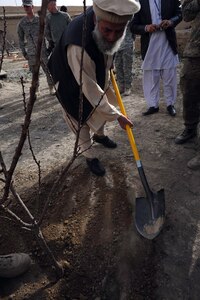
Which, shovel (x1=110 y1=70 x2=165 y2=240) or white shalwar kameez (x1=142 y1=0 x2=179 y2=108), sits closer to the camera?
shovel (x1=110 y1=70 x2=165 y2=240)

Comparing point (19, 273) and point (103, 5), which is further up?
point (103, 5)

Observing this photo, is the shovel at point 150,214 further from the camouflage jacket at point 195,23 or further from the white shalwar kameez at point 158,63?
the white shalwar kameez at point 158,63

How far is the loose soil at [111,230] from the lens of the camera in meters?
2.01

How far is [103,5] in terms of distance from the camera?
203 cm

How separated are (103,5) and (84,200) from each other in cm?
167

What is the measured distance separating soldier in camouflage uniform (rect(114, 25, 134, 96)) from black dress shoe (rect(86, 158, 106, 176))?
2.68 metres

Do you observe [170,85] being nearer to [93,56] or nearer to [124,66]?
[124,66]

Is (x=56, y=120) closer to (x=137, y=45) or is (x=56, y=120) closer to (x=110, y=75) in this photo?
(x=110, y=75)

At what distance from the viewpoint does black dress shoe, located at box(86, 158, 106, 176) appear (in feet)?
9.90

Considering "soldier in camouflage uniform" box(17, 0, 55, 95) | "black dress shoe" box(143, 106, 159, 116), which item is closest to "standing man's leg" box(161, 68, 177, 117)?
"black dress shoe" box(143, 106, 159, 116)

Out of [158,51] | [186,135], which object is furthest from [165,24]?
[186,135]

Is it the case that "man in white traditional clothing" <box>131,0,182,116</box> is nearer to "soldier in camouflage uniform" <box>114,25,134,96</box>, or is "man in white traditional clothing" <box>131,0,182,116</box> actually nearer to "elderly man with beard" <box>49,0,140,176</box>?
"soldier in camouflage uniform" <box>114,25,134,96</box>

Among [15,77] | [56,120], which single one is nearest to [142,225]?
[56,120]

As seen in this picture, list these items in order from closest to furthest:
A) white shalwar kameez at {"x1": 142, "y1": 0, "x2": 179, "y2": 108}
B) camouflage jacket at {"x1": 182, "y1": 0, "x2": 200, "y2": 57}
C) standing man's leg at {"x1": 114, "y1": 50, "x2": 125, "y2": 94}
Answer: camouflage jacket at {"x1": 182, "y1": 0, "x2": 200, "y2": 57} < white shalwar kameez at {"x1": 142, "y1": 0, "x2": 179, "y2": 108} < standing man's leg at {"x1": 114, "y1": 50, "x2": 125, "y2": 94}
